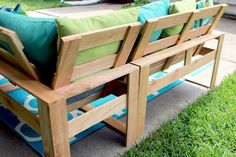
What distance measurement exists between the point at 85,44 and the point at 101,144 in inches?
31.5

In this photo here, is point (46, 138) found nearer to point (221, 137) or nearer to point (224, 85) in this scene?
point (221, 137)

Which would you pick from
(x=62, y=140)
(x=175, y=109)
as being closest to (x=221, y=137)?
(x=175, y=109)

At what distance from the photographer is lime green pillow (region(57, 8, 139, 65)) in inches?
48.7

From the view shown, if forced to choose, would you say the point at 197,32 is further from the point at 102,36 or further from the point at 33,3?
the point at 33,3

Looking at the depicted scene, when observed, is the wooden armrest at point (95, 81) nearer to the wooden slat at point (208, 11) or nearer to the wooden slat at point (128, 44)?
the wooden slat at point (128, 44)

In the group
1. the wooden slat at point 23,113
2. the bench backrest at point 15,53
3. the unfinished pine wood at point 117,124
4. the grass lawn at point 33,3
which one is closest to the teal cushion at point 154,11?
the unfinished pine wood at point 117,124

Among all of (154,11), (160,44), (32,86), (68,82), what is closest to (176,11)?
(154,11)

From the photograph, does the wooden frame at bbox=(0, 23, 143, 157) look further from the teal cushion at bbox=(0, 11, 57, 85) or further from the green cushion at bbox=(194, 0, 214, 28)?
the green cushion at bbox=(194, 0, 214, 28)

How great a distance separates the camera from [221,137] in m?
1.81

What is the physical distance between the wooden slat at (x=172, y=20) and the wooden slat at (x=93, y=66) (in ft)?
1.13

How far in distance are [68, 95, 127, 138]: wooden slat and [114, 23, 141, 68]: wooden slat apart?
0.70 ft

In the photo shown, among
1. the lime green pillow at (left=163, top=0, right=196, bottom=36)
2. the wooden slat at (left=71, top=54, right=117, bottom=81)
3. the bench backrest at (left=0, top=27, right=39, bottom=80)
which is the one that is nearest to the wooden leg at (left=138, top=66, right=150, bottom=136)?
the wooden slat at (left=71, top=54, right=117, bottom=81)

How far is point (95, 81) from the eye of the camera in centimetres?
138

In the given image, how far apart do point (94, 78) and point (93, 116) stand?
21cm
